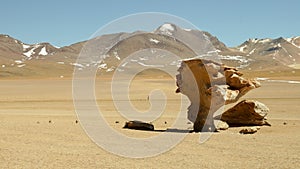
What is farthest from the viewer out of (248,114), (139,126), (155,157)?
(248,114)

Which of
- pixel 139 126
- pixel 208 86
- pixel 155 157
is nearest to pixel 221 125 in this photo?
pixel 208 86

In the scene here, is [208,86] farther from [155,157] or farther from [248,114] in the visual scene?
[155,157]

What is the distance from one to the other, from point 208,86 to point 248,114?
3587 mm

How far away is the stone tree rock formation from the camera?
18.9m

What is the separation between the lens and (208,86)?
19.2 m

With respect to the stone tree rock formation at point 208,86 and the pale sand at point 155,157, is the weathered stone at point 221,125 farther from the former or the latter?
the pale sand at point 155,157

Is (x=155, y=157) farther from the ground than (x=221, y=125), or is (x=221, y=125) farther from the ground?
(x=155, y=157)

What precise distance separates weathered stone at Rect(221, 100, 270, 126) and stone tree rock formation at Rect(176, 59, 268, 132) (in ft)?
5.50

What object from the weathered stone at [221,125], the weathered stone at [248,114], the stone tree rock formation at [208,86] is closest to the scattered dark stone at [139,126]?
the stone tree rock formation at [208,86]

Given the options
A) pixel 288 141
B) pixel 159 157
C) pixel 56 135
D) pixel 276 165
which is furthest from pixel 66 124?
pixel 276 165

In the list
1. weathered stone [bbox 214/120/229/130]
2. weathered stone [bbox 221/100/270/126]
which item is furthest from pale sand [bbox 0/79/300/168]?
weathered stone [bbox 221/100/270/126]

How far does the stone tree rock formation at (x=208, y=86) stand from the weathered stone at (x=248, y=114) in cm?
168

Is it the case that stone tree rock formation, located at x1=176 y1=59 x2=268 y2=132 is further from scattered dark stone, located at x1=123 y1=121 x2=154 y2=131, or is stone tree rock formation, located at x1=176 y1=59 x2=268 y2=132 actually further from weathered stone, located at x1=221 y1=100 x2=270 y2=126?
scattered dark stone, located at x1=123 y1=121 x2=154 y2=131

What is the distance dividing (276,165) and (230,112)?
1091 centimetres
